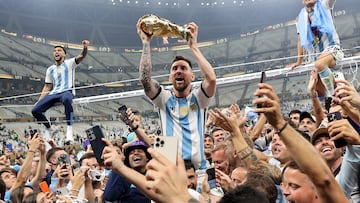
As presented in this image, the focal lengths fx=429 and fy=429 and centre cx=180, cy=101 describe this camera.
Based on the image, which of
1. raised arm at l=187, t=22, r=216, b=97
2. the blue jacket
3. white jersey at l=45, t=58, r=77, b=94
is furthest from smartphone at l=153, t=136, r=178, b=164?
white jersey at l=45, t=58, r=77, b=94

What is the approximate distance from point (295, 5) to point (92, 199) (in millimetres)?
35689

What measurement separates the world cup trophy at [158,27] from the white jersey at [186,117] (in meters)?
0.57

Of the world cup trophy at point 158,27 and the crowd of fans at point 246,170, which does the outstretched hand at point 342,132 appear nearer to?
the crowd of fans at point 246,170

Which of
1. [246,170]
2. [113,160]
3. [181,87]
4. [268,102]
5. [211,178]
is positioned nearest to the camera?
[268,102]

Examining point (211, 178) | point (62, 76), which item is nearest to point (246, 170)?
point (211, 178)

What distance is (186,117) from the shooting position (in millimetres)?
4141

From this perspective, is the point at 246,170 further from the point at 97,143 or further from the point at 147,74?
the point at 147,74

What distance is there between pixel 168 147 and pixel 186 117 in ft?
7.68

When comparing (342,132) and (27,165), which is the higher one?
(27,165)

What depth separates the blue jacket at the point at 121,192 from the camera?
3355 mm

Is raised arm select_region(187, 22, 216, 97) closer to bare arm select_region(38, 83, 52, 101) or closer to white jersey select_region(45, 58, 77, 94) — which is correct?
white jersey select_region(45, 58, 77, 94)

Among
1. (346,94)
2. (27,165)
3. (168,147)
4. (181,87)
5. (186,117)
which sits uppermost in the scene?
(181,87)

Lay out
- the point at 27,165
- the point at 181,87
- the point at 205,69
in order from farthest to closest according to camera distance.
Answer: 1. the point at 27,165
2. the point at 181,87
3. the point at 205,69

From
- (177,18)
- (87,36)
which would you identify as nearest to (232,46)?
(177,18)
